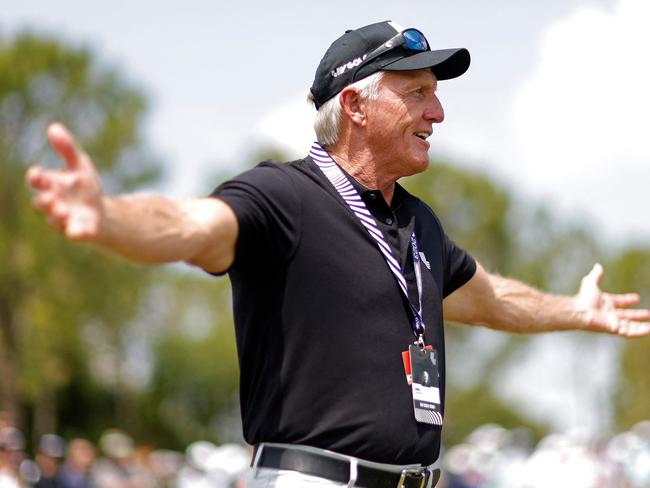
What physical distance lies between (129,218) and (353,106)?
155cm

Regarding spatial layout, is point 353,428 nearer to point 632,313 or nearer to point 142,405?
point 632,313

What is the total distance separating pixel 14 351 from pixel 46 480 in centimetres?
2614

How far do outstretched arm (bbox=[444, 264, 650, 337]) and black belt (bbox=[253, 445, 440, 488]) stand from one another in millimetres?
1391

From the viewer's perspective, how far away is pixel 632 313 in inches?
232

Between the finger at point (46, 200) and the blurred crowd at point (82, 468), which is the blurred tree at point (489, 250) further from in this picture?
the finger at point (46, 200)

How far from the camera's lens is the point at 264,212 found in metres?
4.18

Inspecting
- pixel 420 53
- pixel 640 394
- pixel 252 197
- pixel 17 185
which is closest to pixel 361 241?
pixel 252 197

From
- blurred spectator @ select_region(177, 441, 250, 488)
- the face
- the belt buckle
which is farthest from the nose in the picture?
blurred spectator @ select_region(177, 441, 250, 488)

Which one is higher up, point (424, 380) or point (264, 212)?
point (264, 212)

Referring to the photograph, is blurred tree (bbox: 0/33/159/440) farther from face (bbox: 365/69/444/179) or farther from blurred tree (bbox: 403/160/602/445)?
face (bbox: 365/69/444/179)

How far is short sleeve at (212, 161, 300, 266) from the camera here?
4094 millimetres

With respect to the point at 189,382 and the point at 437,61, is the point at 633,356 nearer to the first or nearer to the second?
the point at 189,382

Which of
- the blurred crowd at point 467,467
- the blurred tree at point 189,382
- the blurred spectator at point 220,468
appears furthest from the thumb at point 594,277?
the blurred tree at point 189,382

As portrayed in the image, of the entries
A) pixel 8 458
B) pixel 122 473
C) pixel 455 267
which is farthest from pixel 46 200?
pixel 122 473
